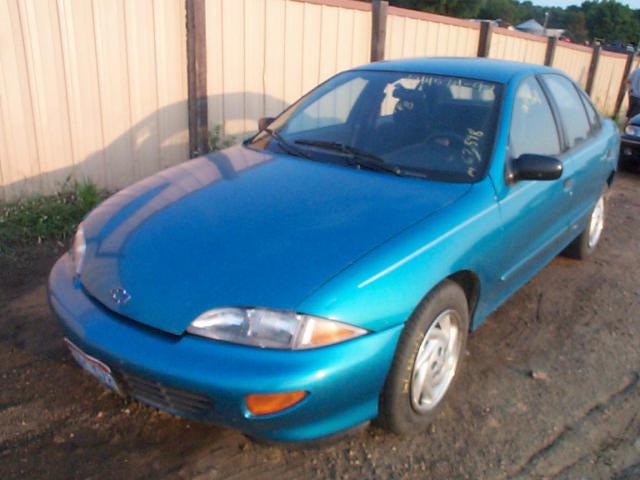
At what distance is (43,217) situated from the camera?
4410 mm

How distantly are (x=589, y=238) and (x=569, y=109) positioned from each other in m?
1.26

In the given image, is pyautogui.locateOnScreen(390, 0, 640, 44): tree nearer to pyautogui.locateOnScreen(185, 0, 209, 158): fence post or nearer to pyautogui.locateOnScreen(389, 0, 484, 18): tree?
pyautogui.locateOnScreen(389, 0, 484, 18): tree

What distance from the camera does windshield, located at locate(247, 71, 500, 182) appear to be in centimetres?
295

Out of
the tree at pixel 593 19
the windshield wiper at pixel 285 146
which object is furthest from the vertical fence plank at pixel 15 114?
the tree at pixel 593 19

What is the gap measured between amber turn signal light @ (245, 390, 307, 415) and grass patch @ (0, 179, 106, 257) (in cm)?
290

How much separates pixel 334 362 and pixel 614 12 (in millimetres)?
79065

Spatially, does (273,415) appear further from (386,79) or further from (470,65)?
(470,65)

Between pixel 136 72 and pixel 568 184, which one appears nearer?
pixel 568 184

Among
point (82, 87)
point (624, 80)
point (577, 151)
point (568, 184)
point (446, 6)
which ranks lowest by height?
point (624, 80)

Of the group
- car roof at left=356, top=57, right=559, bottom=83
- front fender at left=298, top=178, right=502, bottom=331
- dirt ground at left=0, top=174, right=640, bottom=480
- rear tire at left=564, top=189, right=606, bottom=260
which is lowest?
dirt ground at left=0, top=174, right=640, bottom=480

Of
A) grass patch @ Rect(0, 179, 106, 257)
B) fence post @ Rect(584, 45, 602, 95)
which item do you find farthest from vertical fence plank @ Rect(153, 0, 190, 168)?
fence post @ Rect(584, 45, 602, 95)

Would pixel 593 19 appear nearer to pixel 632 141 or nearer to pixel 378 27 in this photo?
pixel 632 141

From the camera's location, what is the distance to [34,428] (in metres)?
2.48

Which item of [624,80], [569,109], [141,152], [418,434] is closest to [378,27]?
[141,152]
